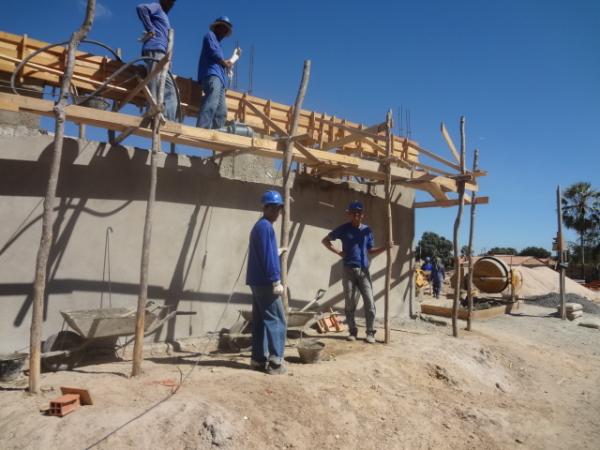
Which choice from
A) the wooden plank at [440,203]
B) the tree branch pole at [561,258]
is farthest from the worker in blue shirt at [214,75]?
the tree branch pole at [561,258]

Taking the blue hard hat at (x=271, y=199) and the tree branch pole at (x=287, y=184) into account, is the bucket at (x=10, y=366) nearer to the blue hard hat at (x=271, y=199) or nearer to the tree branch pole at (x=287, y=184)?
the blue hard hat at (x=271, y=199)

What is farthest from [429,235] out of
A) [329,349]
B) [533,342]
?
[329,349]

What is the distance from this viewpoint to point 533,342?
8.68 metres

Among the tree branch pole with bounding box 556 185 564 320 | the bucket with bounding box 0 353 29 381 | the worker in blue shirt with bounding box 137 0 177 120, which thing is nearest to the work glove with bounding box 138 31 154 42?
the worker in blue shirt with bounding box 137 0 177 120

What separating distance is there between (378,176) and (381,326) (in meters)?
2.76

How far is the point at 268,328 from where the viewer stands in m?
4.94

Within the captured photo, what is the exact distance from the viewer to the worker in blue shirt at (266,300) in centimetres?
489

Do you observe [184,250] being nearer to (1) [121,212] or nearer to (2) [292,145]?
(1) [121,212]

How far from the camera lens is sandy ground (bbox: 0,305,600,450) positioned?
345 cm

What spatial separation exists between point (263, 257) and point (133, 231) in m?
1.99

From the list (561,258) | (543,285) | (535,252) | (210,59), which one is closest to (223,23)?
(210,59)

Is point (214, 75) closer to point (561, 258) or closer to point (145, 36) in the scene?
point (145, 36)

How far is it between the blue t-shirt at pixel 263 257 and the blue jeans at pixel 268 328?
0.12m

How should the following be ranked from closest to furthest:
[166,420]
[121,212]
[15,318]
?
[166,420] → [15,318] → [121,212]
